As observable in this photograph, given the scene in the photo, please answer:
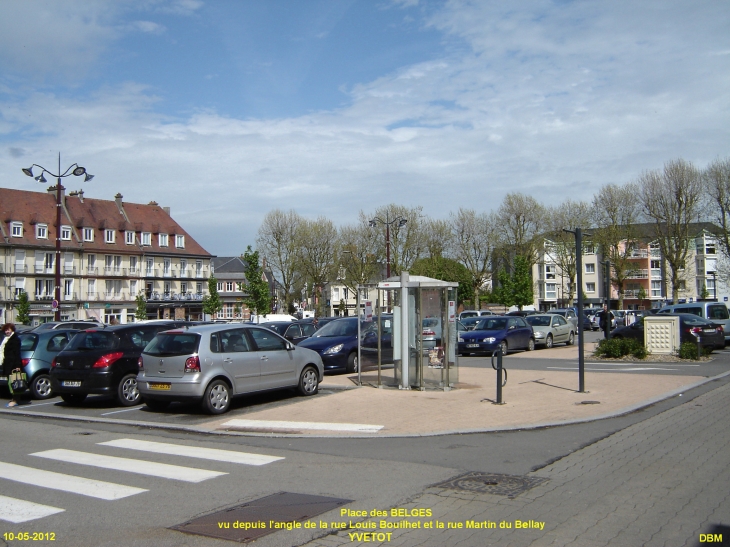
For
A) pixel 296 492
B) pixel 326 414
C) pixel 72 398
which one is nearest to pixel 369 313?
pixel 326 414

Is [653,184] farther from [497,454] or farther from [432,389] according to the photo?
[497,454]

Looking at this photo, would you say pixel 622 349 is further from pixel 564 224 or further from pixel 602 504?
pixel 564 224

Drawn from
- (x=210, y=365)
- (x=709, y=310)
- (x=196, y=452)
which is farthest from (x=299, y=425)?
(x=709, y=310)

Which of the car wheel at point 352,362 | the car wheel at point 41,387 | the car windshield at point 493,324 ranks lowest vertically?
the car wheel at point 41,387

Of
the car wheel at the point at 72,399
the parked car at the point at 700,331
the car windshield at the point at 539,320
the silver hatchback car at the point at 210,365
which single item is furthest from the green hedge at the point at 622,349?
the car wheel at the point at 72,399

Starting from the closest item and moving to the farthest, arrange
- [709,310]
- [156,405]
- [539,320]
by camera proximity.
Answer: [156,405]
[709,310]
[539,320]

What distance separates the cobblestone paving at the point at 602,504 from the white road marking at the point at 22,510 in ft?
8.72

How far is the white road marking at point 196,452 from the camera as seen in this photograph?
855 centimetres

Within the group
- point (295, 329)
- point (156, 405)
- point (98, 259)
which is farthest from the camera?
point (98, 259)

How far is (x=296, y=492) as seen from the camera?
6910mm

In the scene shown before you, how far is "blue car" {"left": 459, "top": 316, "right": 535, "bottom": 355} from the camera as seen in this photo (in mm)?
26516

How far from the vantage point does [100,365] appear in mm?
13445

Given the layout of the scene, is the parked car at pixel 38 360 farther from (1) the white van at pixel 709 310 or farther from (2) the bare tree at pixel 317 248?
(2) the bare tree at pixel 317 248

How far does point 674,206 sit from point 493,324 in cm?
2843
